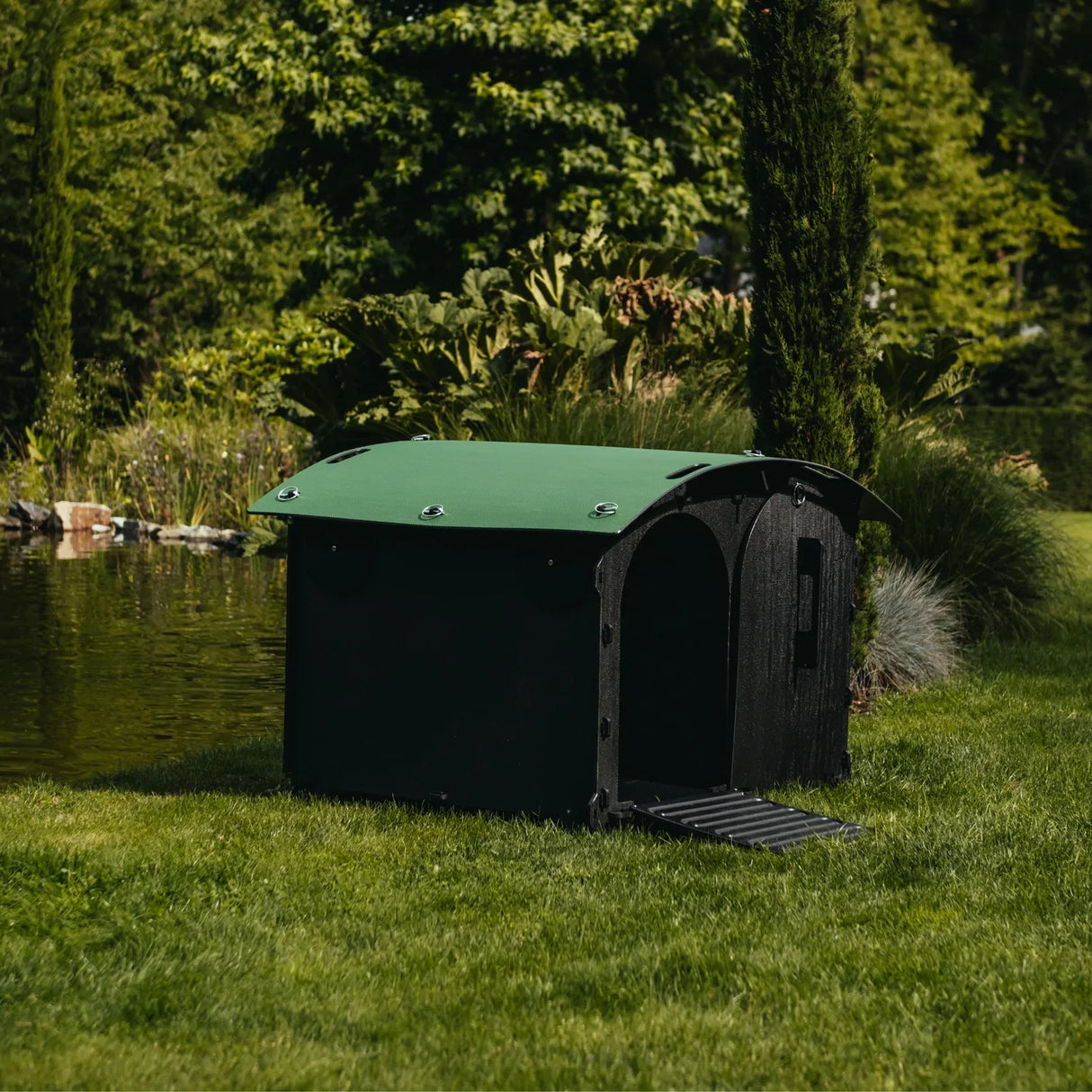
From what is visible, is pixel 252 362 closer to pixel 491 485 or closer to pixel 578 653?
pixel 491 485

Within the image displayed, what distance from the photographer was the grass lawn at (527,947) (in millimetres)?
4027

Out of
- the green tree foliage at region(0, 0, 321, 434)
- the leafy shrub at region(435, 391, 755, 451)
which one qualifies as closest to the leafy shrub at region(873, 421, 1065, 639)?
the leafy shrub at region(435, 391, 755, 451)

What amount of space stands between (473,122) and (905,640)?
1512cm

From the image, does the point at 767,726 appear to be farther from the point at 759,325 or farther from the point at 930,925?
the point at 759,325

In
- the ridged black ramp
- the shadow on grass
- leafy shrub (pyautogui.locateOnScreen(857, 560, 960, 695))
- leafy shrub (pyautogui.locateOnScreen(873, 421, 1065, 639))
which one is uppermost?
leafy shrub (pyautogui.locateOnScreen(873, 421, 1065, 639))

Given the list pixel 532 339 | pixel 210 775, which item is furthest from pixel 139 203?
pixel 210 775

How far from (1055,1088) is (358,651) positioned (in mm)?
3567

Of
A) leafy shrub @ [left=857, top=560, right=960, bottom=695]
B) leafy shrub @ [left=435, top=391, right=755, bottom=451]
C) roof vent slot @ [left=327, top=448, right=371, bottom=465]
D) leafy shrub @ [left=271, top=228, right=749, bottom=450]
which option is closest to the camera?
roof vent slot @ [left=327, top=448, right=371, bottom=465]

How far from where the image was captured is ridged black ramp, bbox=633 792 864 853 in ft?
20.4

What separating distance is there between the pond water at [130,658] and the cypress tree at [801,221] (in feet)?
11.5

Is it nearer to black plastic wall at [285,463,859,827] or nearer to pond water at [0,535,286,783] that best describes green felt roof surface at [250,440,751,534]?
black plastic wall at [285,463,859,827]

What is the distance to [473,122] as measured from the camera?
77.5 feet

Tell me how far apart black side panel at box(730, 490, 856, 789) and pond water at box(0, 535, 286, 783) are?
308 centimetres

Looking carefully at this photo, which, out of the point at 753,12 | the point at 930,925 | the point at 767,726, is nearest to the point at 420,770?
the point at 767,726
